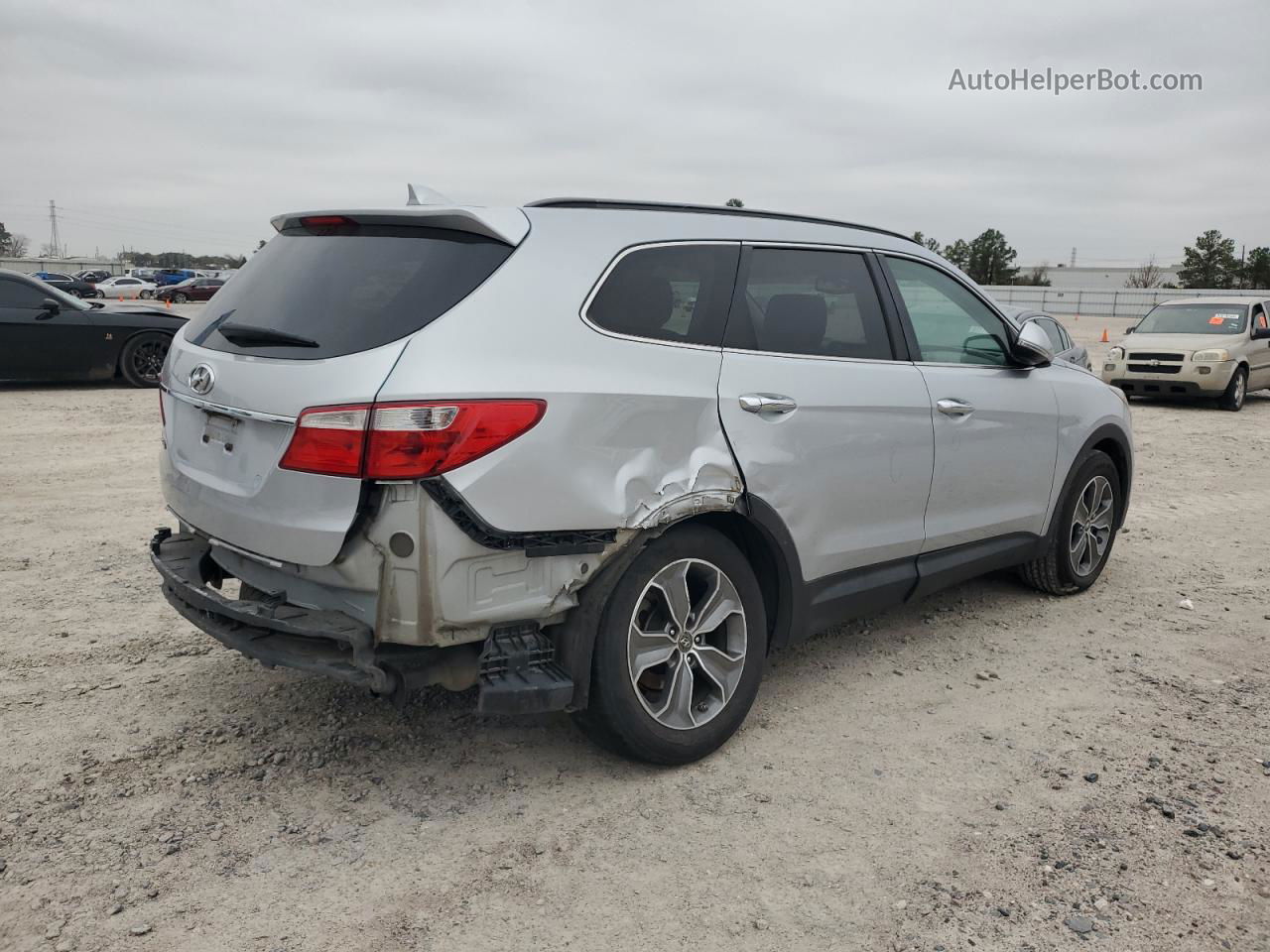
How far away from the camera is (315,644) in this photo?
3.13 metres

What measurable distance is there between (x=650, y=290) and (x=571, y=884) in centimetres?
185

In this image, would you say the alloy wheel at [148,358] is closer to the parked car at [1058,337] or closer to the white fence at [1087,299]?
the parked car at [1058,337]

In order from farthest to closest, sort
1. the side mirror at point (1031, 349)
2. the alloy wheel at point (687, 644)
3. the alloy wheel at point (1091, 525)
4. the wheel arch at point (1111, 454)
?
the alloy wheel at point (1091, 525), the wheel arch at point (1111, 454), the side mirror at point (1031, 349), the alloy wheel at point (687, 644)

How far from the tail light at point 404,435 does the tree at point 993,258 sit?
3376 inches

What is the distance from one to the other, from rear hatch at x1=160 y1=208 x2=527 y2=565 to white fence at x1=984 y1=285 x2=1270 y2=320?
59.5 m

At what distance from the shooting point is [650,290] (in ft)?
11.4

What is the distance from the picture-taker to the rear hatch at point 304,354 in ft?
9.78

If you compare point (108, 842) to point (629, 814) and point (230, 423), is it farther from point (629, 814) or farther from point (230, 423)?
point (629, 814)

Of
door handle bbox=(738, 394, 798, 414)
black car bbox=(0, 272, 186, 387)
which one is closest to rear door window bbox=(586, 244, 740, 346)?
door handle bbox=(738, 394, 798, 414)

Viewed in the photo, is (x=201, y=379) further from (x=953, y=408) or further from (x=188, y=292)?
(x=188, y=292)

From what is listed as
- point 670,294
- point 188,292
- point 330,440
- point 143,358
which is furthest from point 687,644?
point 188,292

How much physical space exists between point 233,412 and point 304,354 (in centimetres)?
34

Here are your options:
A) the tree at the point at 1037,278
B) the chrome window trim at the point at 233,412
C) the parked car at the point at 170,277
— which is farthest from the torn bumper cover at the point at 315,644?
the tree at the point at 1037,278

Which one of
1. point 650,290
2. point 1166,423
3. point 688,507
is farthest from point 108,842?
point 1166,423
